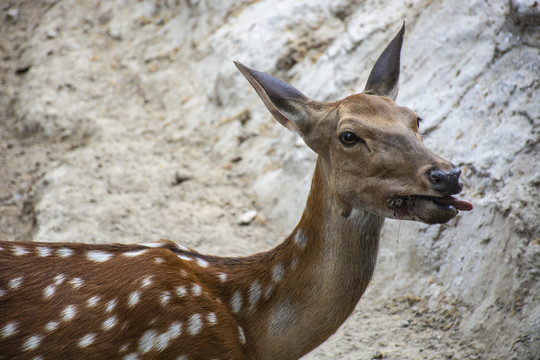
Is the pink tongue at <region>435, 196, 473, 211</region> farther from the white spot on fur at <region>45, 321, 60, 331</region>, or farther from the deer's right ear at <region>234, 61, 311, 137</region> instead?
the white spot on fur at <region>45, 321, 60, 331</region>

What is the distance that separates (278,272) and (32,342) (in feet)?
4.99

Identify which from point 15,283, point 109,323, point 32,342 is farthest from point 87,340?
point 15,283

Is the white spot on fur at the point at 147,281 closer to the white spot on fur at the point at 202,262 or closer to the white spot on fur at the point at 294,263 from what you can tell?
the white spot on fur at the point at 202,262

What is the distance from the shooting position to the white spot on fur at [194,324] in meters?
3.36

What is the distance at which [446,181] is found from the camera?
9.71ft

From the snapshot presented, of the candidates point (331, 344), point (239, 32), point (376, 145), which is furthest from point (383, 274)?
point (239, 32)

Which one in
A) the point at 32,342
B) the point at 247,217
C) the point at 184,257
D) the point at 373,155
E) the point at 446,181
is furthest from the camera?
the point at 247,217

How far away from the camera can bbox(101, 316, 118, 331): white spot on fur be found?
3264 millimetres

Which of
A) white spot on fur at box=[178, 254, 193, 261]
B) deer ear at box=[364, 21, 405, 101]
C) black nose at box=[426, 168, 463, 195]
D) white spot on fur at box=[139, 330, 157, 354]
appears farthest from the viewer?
deer ear at box=[364, 21, 405, 101]

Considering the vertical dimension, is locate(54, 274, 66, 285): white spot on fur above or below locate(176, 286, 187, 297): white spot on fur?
below

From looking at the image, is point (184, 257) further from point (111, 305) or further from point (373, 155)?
point (373, 155)

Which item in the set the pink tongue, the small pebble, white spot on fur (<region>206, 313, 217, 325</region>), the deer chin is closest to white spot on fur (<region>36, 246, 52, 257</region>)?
white spot on fur (<region>206, 313, 217, 325</region>)

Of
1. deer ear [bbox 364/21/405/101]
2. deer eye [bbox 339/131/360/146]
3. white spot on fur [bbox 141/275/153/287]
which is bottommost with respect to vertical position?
white spot on fur [bbox 141/275/153/287]

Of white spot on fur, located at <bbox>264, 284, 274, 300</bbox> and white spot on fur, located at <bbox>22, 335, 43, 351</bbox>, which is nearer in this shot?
white spot on fur, located at <bbox>22, 335, 43, 351</bbox>
